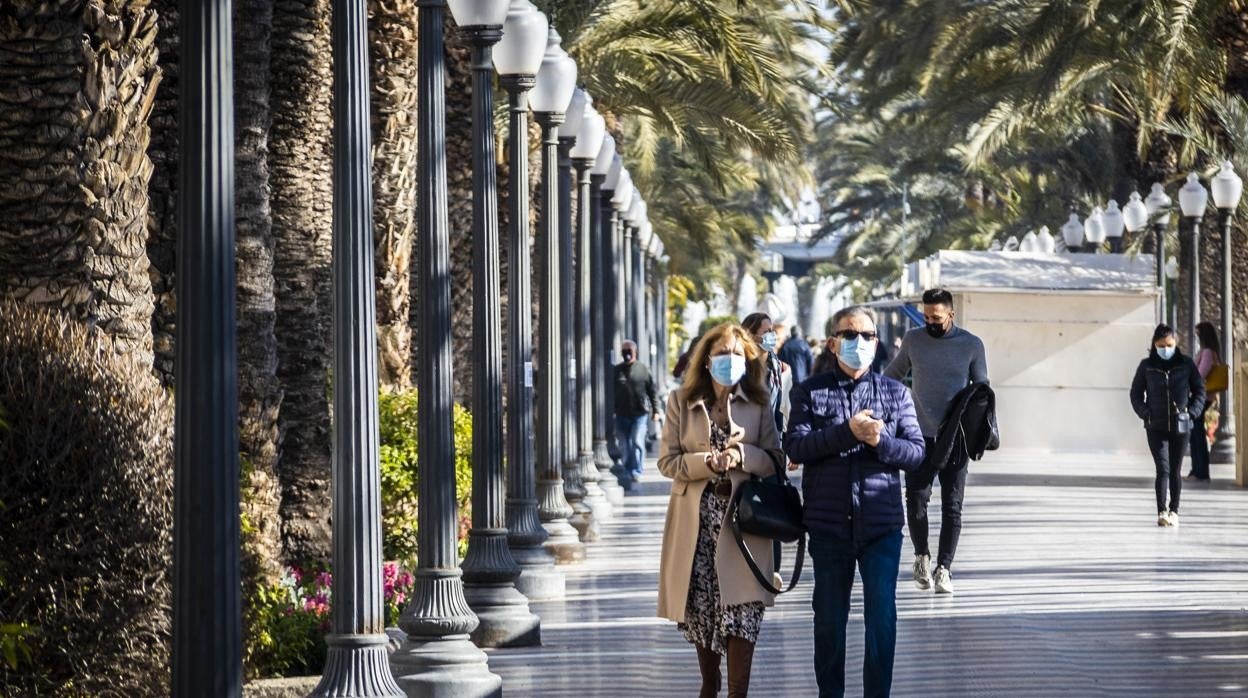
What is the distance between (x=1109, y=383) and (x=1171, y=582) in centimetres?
1517

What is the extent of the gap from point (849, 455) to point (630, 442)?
16.9 metres

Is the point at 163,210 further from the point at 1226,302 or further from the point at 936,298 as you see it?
the point at 1226,302

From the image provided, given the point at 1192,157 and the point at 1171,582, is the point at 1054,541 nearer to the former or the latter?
the point at 1171,582

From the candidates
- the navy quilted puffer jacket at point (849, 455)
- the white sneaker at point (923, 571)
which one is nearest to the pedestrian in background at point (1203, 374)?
the white sneaker at point (923, 571)

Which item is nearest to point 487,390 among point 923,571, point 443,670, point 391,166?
point 443,670

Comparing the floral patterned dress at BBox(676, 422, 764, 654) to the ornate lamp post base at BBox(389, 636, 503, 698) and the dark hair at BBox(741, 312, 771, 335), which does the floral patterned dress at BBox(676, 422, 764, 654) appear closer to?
the ornate lamp post base at BBox(389, 636, 503, 698)

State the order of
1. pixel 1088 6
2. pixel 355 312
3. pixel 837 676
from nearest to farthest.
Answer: pixel 355 312 < pixel 837 676 < pixel 1088 6

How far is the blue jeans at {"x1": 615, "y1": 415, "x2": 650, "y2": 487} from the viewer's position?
24844mm

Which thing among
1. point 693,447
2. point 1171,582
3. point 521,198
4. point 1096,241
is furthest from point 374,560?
point 1096,241

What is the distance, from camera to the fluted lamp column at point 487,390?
10.9 m

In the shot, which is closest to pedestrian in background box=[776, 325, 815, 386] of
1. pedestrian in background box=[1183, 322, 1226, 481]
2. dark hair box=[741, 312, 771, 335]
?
pedestrian in background box=[1183, 322, 1226, 481]

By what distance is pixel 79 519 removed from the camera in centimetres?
723

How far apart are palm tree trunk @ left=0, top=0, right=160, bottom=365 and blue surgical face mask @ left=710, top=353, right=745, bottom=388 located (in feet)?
7.53

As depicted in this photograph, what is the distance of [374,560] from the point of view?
7.22 metres
